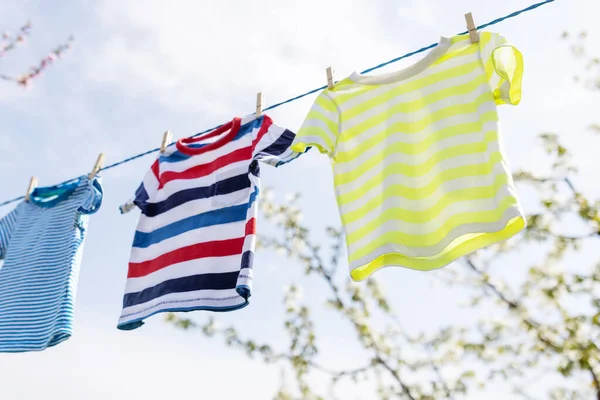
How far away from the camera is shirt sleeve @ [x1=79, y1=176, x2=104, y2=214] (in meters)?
3.18

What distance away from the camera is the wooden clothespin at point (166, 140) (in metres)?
3.06

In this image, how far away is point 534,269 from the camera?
4102 mm

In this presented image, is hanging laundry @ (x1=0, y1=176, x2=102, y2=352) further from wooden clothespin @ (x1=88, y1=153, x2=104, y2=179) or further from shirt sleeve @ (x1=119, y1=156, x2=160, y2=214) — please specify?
shirt sleeve @ (x1=119, y1=156, x2=160, y2=214)

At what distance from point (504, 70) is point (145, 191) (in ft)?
6.43

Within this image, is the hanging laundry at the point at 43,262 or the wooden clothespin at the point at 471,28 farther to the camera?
the hanging laundry at the point at 43,262

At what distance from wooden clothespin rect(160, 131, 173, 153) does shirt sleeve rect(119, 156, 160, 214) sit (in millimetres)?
120

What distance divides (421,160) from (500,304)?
9.09ft

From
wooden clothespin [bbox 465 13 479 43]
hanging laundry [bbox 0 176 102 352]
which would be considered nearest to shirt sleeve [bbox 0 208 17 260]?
hanging laundry [bbox 0 176 102 352]

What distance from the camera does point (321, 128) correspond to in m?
2.37

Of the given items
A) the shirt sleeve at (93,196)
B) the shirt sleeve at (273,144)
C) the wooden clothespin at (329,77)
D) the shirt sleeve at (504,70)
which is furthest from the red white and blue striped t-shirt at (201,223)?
the shirt sleeve at (504,70)

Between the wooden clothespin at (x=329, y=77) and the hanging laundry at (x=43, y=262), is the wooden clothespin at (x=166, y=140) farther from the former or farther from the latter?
the wooden clothespin at (x=329, y=77)

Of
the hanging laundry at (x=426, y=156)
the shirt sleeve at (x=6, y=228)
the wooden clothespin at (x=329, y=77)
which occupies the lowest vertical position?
the hanging laundry at (x=426, y=156)

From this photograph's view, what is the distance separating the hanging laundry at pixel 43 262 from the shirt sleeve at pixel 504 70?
2407mm

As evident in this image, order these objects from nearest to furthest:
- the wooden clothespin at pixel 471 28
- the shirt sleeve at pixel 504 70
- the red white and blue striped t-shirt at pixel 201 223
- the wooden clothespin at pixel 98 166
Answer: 1. the shirt sleeve at pixel 504 70
2. the wooden clothespin at pixel 471 28
3. the red white and blue striped t-shirt at pixel 201 223
4. the wooden clothespin at pixel 98 166
